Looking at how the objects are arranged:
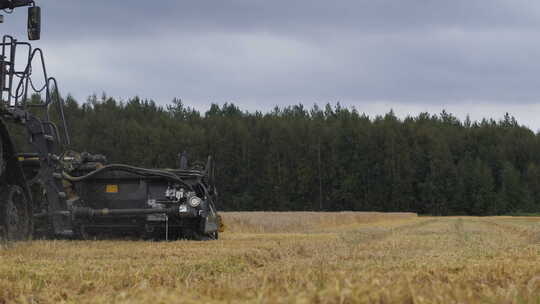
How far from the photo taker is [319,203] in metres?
81.9

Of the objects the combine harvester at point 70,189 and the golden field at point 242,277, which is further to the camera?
the combine harvester at point 70,189

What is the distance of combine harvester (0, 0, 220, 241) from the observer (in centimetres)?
1248

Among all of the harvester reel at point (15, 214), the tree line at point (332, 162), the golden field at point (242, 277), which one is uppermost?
the tree line at point (332, 162)

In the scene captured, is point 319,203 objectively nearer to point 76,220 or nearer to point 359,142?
point 359,142

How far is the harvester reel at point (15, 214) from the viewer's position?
1217 cm

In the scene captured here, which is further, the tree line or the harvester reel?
the tree line

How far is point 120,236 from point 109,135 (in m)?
58.4

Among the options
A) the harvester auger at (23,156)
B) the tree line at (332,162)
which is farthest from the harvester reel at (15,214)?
the tree line at (332,162)

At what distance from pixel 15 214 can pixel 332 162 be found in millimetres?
73286

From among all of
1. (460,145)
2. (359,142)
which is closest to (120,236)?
(359,142)

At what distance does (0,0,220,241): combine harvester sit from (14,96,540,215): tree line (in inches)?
2352

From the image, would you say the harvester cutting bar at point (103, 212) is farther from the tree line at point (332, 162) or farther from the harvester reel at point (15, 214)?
the tree line at point (332, 162)

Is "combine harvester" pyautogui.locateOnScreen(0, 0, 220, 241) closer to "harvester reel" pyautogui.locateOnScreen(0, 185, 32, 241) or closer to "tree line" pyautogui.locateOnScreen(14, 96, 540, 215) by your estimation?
"harvester reel" pyautogui.locateOnScreen(0, 185, 32, 241)

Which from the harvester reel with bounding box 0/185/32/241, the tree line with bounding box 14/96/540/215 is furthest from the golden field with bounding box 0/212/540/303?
the tree line with bounding box 14/96/540/215
